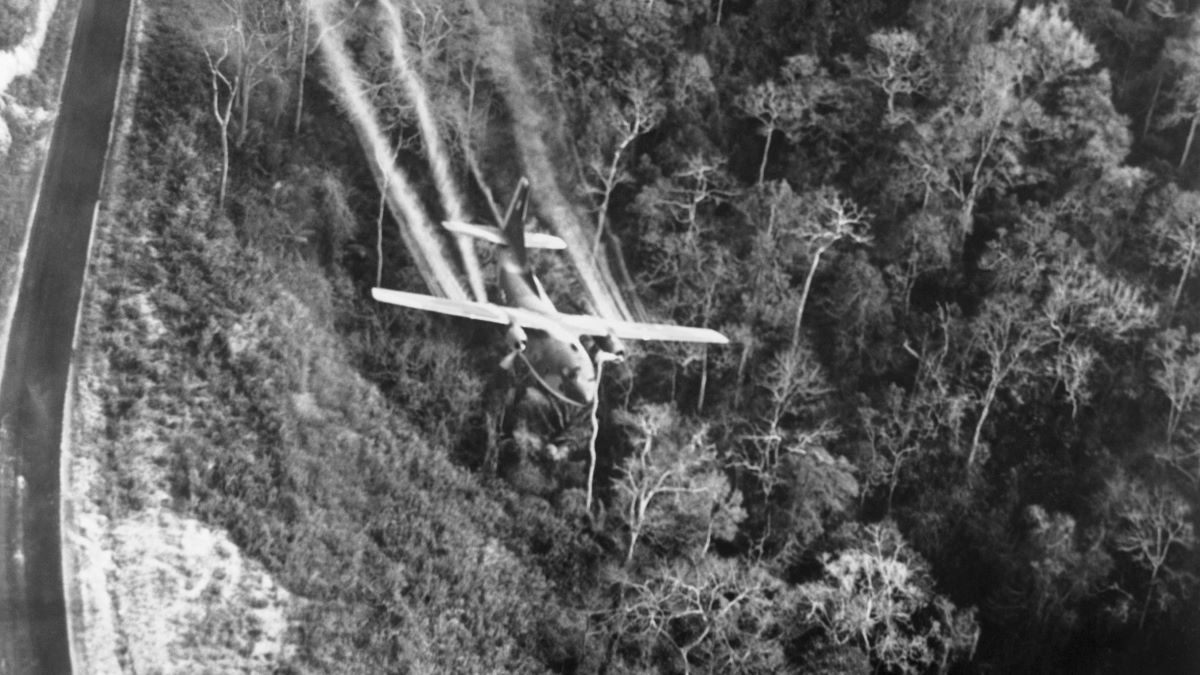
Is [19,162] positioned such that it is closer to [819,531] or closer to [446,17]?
[446,17]

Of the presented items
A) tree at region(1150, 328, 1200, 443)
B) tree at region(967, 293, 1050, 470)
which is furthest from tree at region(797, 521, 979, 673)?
tree at region(1150, 328, 1200, 443)

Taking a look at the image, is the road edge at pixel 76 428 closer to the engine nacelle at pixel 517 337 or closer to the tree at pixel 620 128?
the engine nacelle at pixel 517 337

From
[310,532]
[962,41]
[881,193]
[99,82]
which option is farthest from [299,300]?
[962,41]

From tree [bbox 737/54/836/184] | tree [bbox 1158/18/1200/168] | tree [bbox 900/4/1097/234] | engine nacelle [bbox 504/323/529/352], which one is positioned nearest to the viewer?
engine nacelle [bbox 504/323/529/352]

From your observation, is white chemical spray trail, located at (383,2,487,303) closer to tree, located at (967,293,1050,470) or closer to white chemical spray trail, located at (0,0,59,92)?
white chemical spray trail, located at (0,0,59,92)

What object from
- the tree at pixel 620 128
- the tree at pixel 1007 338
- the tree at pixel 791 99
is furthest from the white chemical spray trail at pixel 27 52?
the tree at pixel 1007 338

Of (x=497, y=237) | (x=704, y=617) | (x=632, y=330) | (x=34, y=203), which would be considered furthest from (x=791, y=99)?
(x=34, y=203)

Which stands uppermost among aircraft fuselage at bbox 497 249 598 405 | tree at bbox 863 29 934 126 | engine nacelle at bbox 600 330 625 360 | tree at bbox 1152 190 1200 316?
tree at bbox 863 29 934 126
